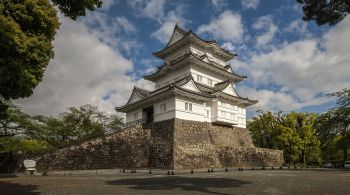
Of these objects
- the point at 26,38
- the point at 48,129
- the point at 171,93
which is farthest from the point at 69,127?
the point at 26,38

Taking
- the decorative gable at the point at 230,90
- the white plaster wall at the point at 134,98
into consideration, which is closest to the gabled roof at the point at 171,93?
the white plaster wall at the point at 134,98

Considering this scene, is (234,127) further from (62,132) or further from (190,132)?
(62,132)

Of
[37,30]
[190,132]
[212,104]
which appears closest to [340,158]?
[212,104]

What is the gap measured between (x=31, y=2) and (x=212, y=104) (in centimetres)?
2360

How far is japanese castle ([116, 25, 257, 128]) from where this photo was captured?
27.1m

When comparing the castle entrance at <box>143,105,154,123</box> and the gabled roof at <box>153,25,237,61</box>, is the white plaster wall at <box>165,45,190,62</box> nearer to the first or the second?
the gabled roof at <box>153,25,237,61</box>

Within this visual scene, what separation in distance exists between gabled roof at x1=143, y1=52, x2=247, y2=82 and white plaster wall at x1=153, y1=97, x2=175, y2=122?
5.82 meters

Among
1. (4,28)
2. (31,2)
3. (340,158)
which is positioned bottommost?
(340,158)

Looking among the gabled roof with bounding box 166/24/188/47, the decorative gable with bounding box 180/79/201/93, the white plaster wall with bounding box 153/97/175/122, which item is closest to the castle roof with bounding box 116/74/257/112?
the decorative gable with bounding box 180/79/201/93

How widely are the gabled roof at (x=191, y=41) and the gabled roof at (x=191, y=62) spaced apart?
1875mm

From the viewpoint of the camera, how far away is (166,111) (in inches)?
1062

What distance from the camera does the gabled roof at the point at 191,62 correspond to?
99.0ft

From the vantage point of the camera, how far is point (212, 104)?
30188mm

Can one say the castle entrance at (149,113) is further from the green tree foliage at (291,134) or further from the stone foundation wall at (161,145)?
the green tree foliage at (291,134)
